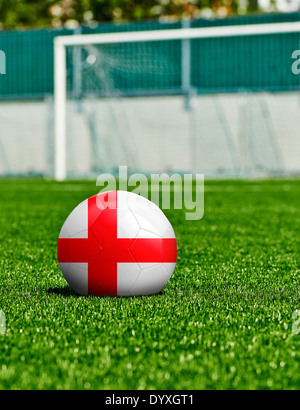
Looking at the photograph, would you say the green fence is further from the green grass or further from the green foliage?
the green grass

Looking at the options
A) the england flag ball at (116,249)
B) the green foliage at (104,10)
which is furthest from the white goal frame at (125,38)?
the green foliage at (104,10)

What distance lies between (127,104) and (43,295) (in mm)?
19480

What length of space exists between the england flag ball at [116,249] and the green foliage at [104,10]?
1128 inches

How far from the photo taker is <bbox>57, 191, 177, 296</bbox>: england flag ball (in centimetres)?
315

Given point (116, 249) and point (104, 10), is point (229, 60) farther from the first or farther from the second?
point (116, 249)

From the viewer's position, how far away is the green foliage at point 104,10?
31.1 meters

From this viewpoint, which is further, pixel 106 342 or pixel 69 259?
pixel 69 259

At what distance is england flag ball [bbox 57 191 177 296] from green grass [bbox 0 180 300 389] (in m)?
0.09

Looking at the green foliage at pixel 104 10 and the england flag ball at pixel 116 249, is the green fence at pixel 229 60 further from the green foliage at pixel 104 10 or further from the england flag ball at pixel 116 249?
the england flag ball at pixel 116 249

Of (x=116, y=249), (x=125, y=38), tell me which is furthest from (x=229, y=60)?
(x=116, y=249)

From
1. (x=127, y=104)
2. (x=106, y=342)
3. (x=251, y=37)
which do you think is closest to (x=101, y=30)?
(x=127, y=104)

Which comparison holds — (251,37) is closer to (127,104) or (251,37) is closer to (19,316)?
(127,104)

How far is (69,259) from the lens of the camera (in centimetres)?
323

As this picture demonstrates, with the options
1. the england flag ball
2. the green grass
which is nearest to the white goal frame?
the green grass
